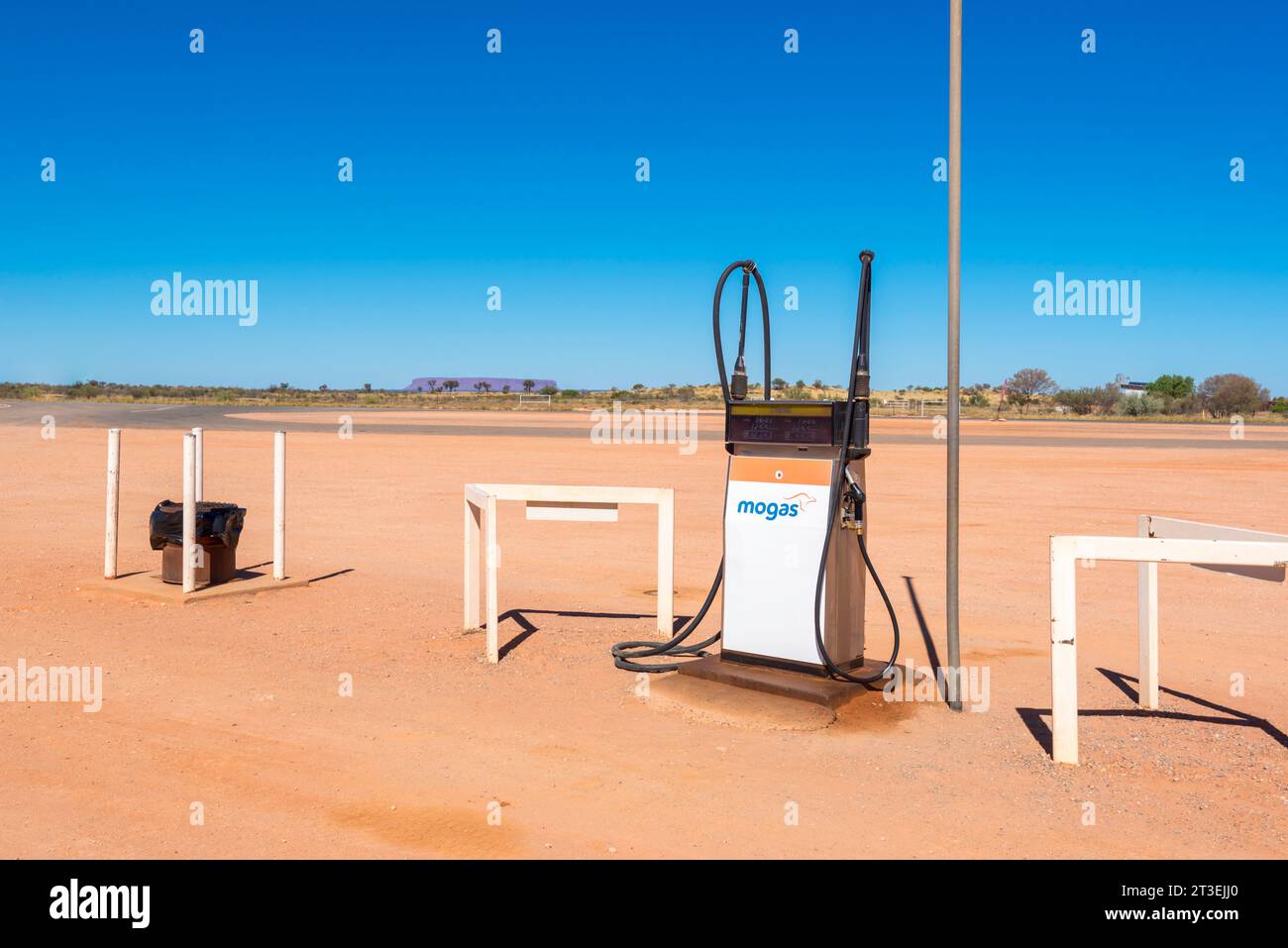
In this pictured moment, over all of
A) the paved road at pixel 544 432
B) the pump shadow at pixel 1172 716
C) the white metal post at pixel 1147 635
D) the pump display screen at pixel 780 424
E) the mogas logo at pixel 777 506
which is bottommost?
the pump shadow at pixel 1172 716

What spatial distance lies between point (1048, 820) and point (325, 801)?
3.23 meters

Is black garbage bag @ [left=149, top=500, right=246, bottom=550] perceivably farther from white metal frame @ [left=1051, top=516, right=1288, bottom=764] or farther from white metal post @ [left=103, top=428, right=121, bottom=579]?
white metal frame @ [left=1051, top=516, right=1288, bottom=764]

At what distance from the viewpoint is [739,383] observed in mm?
7051

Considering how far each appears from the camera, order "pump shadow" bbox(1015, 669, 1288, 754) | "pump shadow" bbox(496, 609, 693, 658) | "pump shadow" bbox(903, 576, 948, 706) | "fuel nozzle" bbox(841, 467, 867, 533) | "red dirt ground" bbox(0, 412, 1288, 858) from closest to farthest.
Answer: "red dirt ground" bbox(0, 412, 1288, 858) < "pump shadow" bbox(1015, 669, 1288, 754) < "fuel nozzle" bbox(841, 467, 867, 533) < "pump shadow" bbox(903, 576, 948, 706) < "pump shadow" bbox(496, 609, 693, 658)

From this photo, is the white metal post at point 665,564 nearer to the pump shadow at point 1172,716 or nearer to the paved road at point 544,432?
the pump shadow at point 1172,716

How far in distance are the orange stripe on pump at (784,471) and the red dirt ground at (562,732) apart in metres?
1.40

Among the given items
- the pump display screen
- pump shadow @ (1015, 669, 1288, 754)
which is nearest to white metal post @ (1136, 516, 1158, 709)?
pump shadow @ (1015, 669, 1288, 754)

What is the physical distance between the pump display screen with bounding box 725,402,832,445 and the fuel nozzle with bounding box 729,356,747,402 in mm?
132

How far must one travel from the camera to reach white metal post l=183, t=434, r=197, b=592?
9164mm

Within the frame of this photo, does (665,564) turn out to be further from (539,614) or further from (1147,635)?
(1147,635)

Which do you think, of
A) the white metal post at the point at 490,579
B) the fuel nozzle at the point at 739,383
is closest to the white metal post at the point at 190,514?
the white metal post at the point at 490,579

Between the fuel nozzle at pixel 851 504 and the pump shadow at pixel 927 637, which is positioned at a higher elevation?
the fuel nozzle at pixel 851 504

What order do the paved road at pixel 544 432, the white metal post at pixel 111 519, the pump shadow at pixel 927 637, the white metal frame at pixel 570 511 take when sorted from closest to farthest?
the pump shadow at pixel 927 637 < the white metal frame at pixel 570 511 < the white metal post at pixel 111 519 < the paved road at pixel 544 432

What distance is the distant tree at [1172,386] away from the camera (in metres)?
→ 112
